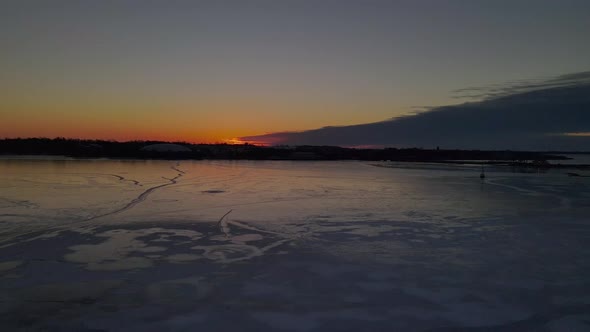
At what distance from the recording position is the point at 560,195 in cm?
1373

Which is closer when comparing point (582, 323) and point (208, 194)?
point (582, 323)

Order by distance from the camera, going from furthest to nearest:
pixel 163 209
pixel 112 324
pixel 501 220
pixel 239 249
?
pixel 163 209 < pixel 501 220 < pixel 239 249 < pixel 112 324

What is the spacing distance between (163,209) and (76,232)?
2.67m

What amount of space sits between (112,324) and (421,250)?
4229 mm

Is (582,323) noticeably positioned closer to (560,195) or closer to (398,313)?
(398,313)

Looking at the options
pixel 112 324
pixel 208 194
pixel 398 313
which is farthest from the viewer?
pixel 208 194

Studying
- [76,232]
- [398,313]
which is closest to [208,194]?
[76,232]

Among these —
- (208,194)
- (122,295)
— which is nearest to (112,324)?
(122,295)

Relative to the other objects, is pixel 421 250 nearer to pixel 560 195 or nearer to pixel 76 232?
pixel 76 232

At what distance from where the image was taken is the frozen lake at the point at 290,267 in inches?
153

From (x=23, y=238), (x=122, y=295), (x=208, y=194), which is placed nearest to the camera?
(x=122, y=295)

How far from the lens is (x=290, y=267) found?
541cm

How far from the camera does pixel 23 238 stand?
670 centimetres

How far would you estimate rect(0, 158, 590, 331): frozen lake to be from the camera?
12.8 feet
